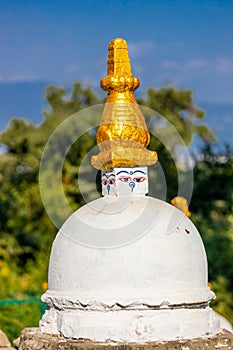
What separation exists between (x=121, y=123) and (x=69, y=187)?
11.1m

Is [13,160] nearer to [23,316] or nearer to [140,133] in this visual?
[23,316]

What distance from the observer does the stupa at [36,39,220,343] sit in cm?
539

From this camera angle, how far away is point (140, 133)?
20.0 ft

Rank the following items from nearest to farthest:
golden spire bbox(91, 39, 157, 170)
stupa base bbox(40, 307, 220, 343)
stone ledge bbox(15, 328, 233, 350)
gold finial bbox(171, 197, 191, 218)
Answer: stone ledge bbox(15, 328, 233, 350), stupa base bbox(40, 307, 220, 343), golden spire bbox(91, 39, 157, 170), gold finial bbox(171, 197, 191, 218)

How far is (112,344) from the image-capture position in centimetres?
529

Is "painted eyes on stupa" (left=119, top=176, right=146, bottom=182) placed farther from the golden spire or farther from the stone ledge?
the stone ledge

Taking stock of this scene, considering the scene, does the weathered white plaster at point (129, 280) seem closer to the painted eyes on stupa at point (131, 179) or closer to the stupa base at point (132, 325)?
the stupa base at point (132, 325)

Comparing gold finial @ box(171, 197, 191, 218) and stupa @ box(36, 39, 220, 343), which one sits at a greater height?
gold finial @ box(171, 197, 191, 218)

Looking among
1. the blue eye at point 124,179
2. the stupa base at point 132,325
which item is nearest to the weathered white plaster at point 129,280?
the stupa base at point 132,325

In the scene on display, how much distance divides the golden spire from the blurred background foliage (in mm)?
7287

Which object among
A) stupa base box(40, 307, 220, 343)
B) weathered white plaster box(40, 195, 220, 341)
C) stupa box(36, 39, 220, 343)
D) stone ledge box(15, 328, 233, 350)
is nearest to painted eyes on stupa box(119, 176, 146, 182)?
stupa box(36, 39, 220, 343)

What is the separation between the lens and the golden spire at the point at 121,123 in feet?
19.6

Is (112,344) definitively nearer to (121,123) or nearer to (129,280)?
(129,280)

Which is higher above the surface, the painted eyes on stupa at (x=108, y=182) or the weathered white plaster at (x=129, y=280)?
the painted eyes on stupa at (x=108, y=182)
